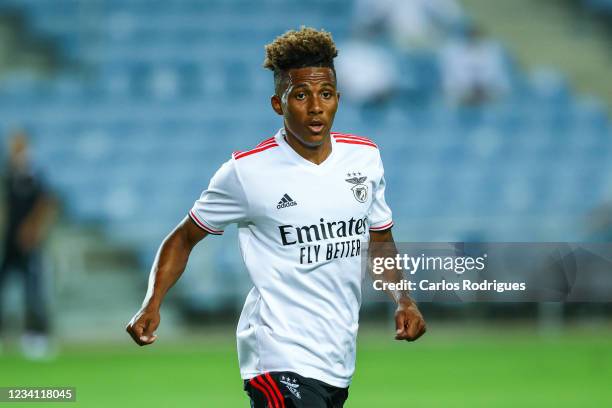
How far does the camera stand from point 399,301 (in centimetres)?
480

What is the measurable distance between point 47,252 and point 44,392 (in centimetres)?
448

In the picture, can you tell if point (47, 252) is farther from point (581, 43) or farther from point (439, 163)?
point (581, 43)

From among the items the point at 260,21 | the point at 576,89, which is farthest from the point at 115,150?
the point at 576,89

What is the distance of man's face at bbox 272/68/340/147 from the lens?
4.57 m

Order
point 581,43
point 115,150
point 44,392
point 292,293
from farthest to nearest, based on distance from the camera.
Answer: point 581,43 < point 115,150 < point 44,392 < point 292,293

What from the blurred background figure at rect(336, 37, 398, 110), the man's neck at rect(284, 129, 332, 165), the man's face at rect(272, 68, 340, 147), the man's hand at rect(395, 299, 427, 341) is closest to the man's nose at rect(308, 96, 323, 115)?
the man's face at rect(272, 68, 340, 147)

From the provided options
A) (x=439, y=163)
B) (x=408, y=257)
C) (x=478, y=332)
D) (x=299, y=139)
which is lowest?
(x=478, y=332)

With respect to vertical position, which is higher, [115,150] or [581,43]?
[581,43]

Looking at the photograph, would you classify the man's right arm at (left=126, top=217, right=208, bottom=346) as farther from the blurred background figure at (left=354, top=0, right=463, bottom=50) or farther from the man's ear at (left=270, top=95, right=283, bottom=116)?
the blurred background figure at (left=354, top=0, right=463, bottom=50)

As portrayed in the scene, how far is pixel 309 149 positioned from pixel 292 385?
0.89m

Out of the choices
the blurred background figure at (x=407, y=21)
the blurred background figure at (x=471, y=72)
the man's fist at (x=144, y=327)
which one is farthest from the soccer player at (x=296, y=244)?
the blurred background figure at (x=407, y=21)

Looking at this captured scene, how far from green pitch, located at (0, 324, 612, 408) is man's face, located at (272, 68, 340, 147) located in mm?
3985

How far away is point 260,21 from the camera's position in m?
17.9

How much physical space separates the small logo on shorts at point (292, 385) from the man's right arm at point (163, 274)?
490 mm
